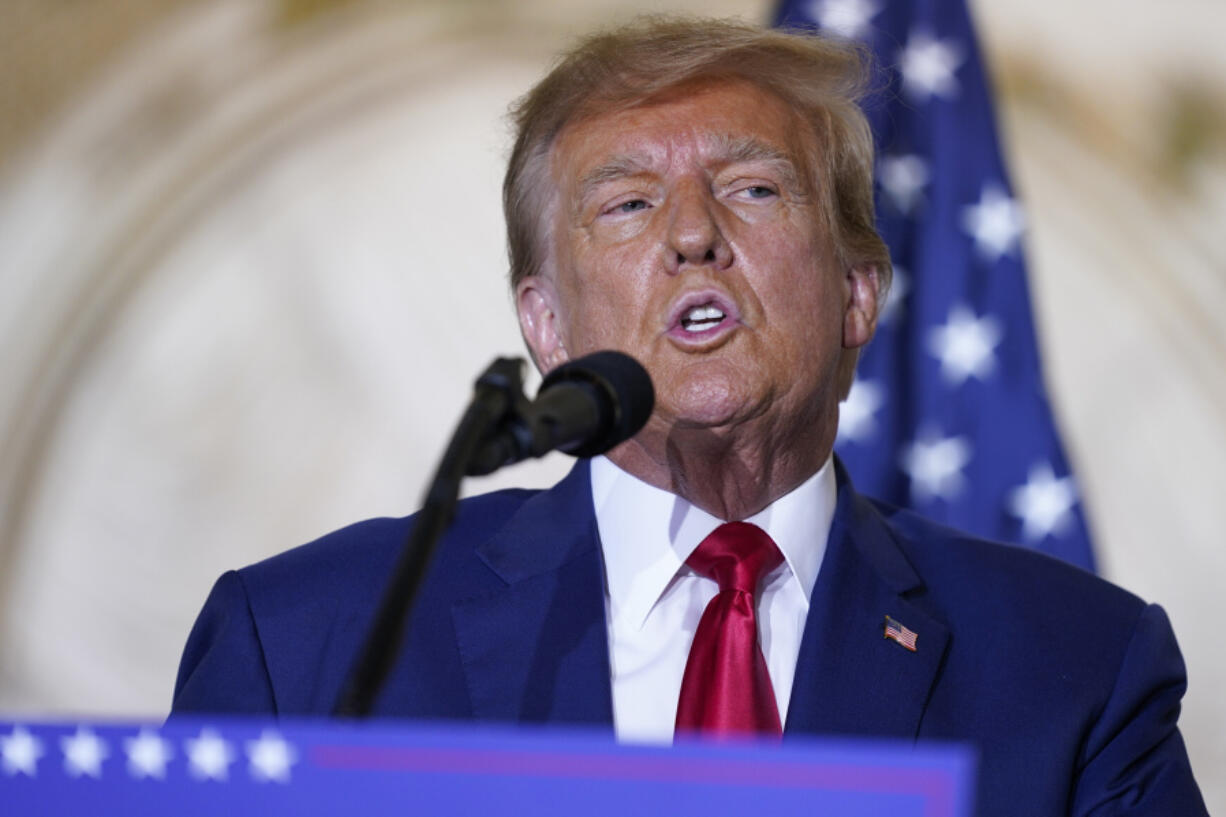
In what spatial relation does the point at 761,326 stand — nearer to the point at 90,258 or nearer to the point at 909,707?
the point at 909,707

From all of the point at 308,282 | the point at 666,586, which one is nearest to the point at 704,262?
the point at 666,586

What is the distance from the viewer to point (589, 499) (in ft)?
Result: 5.87

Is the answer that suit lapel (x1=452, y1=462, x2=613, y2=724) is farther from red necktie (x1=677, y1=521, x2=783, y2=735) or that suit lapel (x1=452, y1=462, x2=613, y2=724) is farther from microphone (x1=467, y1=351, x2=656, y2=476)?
microphone (x1=467, y1=351, x2=656, y2=476)

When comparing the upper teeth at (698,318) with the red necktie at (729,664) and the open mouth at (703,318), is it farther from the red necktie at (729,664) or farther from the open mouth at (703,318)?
the red necktie at (729,664)

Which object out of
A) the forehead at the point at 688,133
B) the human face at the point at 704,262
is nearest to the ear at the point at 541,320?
the human face at the point at 704,262

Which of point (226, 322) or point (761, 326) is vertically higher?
point (226, 322)

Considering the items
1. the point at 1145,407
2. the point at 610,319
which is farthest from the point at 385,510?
the point at 1145,407

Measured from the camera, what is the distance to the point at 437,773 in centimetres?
78

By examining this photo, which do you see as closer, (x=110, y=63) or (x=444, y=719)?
(x=444, y=719)

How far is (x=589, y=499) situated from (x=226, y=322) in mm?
1401

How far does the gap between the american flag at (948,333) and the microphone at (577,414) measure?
161 cm

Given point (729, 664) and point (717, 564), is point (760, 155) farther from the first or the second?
point (729, 664)

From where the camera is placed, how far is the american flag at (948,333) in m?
2.65

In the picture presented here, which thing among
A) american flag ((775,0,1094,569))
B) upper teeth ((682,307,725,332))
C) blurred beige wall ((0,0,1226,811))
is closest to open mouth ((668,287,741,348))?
upper teeth ((682,307,725,332))
